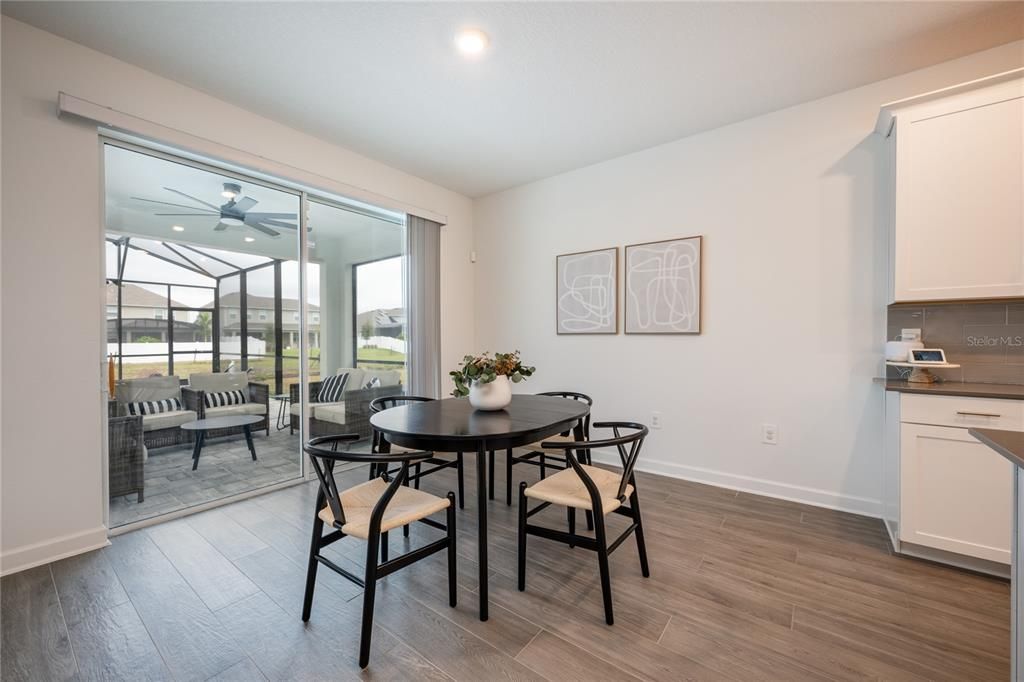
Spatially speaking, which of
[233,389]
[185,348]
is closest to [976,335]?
[233,389]

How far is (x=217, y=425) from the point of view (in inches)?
120

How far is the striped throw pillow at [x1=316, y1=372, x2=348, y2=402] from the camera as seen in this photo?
11.9ft

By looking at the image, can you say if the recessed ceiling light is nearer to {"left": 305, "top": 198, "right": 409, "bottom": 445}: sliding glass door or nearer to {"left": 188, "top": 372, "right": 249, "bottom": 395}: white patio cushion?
{"left": 305, "top": 198, "right": 409, "bottom": 445}: sliding glass door

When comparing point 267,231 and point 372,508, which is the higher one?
point 267,231

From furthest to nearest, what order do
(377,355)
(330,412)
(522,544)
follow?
(377,355)
(330,412)
(522,544)

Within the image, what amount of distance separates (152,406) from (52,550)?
0.85 m

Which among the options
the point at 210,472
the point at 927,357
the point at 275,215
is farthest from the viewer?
the point at 275,215

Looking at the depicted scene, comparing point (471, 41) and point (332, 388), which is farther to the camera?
point (332, 388)

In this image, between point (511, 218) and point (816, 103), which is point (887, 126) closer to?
point (816, 103)

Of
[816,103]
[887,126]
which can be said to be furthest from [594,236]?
[887,126]

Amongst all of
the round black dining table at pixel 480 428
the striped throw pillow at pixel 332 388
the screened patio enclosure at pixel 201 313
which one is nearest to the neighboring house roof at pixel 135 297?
the screened patio enclosure at pixel 201 313

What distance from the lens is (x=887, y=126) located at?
245cm

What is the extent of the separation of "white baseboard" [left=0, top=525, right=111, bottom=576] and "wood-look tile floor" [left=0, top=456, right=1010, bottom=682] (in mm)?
78

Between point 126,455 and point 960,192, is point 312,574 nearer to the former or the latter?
point 126,455
